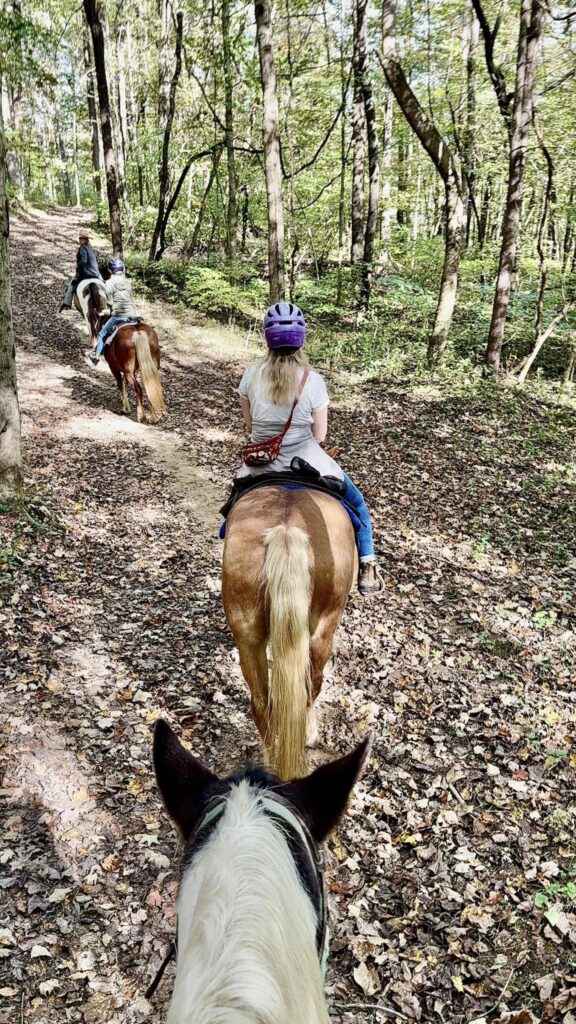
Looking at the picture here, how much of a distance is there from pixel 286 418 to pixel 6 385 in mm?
3586

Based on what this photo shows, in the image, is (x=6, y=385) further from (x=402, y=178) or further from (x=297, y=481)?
(x=402, y=178)

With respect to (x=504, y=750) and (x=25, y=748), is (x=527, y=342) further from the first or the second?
(x=25, y=748)

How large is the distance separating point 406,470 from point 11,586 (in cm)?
627

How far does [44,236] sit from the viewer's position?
2708cm

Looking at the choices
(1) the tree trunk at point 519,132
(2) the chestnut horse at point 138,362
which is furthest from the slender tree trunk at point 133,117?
(2) the chestnut horse at point 138,362

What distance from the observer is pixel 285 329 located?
13.6 ft

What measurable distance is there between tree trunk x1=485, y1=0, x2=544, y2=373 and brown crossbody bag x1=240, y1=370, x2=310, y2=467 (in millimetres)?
10179

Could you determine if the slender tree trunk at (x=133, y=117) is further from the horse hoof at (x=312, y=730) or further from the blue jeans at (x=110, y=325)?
the horse hoof at (x=312, y=730)

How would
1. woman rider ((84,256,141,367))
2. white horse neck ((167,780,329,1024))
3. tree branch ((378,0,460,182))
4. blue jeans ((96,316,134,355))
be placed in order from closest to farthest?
white horse neck ((167,780,329,1024))
woman rider ((84,256,141,367))
blue jeans ((96,316,134,355))
tree branch ((378,0,460,182))

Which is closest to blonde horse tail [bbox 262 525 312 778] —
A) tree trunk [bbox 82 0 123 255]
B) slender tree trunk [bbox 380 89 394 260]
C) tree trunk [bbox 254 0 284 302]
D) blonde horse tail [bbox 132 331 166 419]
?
blonde horse tail [bbox 132 331 166 419]

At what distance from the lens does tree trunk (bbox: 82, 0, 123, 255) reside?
15391 millimetres

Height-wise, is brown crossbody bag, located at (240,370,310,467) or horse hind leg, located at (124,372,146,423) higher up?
brown crossbody bag, located at (240,370,310,467)

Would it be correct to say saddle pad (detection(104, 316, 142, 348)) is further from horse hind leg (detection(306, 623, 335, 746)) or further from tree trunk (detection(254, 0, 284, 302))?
horse hind leg (detection(306, 623, 335, 746))

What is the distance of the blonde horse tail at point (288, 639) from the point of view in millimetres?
3549
